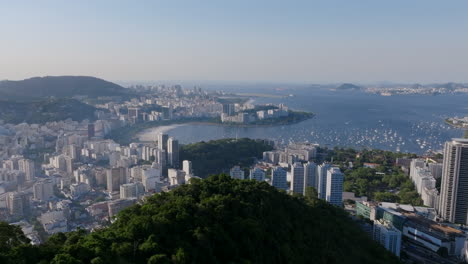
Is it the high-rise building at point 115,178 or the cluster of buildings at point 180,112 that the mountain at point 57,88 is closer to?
the cluster of buildings at point 180,112

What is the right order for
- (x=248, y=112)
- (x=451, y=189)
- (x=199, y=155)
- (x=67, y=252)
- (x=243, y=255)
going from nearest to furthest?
(x=67, y=252), (x=243, y=255), (x=451, y=189), (x=199, y=155), (x=248, y=112)

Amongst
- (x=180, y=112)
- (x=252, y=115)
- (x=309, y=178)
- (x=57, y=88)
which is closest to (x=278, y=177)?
(x=309, y=178)

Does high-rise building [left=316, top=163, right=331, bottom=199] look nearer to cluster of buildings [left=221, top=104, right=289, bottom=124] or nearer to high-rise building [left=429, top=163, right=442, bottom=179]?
high-rise building [left=429, top=163, right=442, bottom=179]

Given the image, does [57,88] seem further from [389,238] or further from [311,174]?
[389,238]

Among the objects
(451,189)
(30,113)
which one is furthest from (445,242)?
(30,113)

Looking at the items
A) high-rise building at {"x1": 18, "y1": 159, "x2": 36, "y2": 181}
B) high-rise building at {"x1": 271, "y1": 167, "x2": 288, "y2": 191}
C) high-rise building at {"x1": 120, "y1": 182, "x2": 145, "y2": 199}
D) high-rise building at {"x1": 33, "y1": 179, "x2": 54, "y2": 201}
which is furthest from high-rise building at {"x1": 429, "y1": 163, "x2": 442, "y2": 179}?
high-rise building at {"x1": 18, "y1": 159, "x2": 36, "y2": 181}

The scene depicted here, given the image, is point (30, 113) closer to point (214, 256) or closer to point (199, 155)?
point (199, 155)
